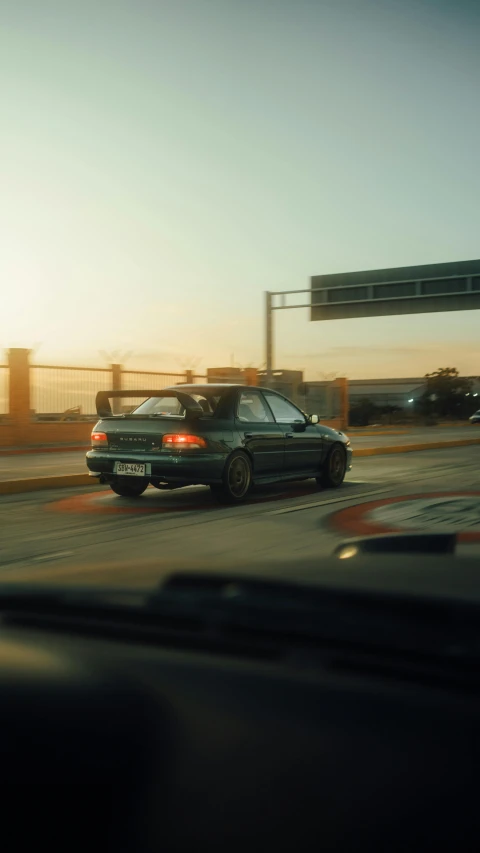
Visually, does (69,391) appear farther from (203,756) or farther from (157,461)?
(203,756)

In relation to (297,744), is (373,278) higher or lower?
higher

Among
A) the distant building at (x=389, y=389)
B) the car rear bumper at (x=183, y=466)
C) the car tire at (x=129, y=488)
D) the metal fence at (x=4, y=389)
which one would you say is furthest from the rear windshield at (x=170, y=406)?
the distant building at (x=389, y=389)

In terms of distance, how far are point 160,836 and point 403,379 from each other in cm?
15645

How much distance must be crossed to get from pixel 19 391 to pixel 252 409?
1484 centimetres

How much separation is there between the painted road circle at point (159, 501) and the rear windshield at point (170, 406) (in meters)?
1.14

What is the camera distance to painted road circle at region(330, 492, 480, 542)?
319 inches

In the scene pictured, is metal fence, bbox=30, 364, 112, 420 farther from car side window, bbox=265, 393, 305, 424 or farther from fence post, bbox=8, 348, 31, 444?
car side window, bbox=265, 393, 305, 424

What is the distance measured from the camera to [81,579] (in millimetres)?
1803

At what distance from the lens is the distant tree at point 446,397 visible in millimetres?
81062

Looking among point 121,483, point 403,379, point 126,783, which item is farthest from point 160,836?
point 403,379

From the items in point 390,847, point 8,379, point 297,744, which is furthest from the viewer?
point 8,379

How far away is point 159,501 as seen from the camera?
1078 cm

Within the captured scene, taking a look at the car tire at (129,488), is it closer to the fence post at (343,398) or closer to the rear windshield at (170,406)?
the rear windshield at (170,406)

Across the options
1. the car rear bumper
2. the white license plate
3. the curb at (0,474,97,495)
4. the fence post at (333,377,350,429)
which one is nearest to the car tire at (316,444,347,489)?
the car rear bumper
